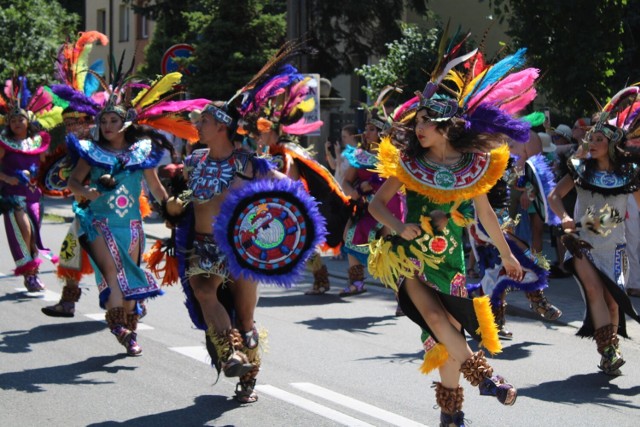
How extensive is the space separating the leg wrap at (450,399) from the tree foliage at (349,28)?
19.6m

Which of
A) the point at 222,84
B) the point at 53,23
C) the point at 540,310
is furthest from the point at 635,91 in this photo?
the point at 53,23

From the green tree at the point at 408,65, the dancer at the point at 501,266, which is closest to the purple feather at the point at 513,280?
the dancer at the point at 501,266

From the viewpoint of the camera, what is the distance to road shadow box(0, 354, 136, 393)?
7.17m

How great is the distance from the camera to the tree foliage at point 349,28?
25.3m

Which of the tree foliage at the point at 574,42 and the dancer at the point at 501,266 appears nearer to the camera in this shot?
the dancer at the point at 501,266

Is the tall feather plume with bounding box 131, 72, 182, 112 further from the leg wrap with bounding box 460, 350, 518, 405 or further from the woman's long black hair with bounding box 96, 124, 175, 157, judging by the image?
the leg wrap with bounding box 460, 350, 518, 405

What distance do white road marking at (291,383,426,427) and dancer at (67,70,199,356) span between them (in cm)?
170

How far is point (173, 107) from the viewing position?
322 inches

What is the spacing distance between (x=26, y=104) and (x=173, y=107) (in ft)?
13.0

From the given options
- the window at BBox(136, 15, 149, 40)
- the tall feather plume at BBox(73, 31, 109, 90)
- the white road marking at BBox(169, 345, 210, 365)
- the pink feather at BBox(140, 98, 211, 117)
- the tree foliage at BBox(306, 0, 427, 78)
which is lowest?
the white road marking at BBox(169, 345, 210, 365)

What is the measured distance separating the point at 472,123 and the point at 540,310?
3624 mm

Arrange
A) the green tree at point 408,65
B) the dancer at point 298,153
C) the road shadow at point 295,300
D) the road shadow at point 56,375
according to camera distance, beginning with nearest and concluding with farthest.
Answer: the road shadow at point 56,375
the dancer at point 298,153
the road shadow at point 295,300
the green tree at point 408,65

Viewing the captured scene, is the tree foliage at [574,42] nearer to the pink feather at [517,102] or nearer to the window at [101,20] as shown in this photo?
the pink feather at [517,102]

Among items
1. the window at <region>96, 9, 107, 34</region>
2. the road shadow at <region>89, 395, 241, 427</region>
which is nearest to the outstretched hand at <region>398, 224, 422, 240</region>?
the road shadow at <region>89, 395, 241, 427</region>
